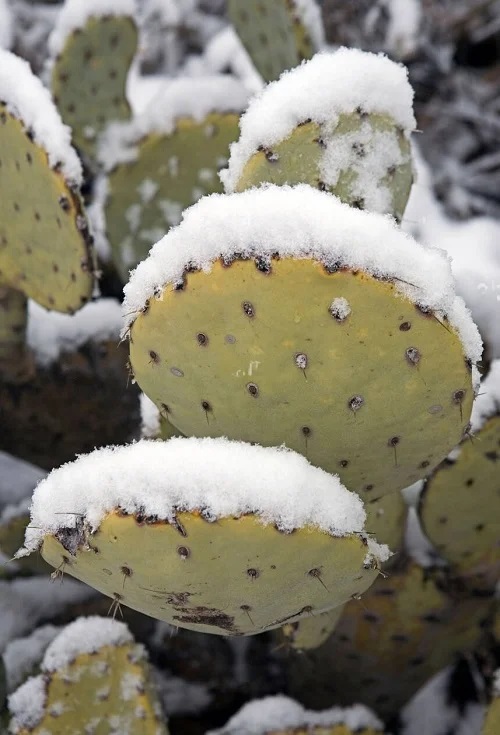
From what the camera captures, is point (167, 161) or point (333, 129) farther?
point (167, 161)

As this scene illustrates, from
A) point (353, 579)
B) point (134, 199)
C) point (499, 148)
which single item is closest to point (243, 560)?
point (353, 579)

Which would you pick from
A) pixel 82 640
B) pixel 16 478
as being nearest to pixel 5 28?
pixel 16 478

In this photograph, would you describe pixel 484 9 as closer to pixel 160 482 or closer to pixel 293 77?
pixel 293 77

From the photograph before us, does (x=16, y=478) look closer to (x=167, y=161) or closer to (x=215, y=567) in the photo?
(x=167, y=161)

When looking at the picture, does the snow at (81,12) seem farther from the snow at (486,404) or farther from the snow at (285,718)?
the snow at (285,718)

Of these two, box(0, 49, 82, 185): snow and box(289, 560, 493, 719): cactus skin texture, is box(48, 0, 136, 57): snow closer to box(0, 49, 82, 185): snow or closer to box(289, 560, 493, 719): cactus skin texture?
box(0, 49, 82, 185): snow

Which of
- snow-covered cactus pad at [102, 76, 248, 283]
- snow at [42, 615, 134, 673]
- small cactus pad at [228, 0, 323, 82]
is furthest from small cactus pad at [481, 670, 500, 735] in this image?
small cactus pad at [228, 0, 323, 82]
